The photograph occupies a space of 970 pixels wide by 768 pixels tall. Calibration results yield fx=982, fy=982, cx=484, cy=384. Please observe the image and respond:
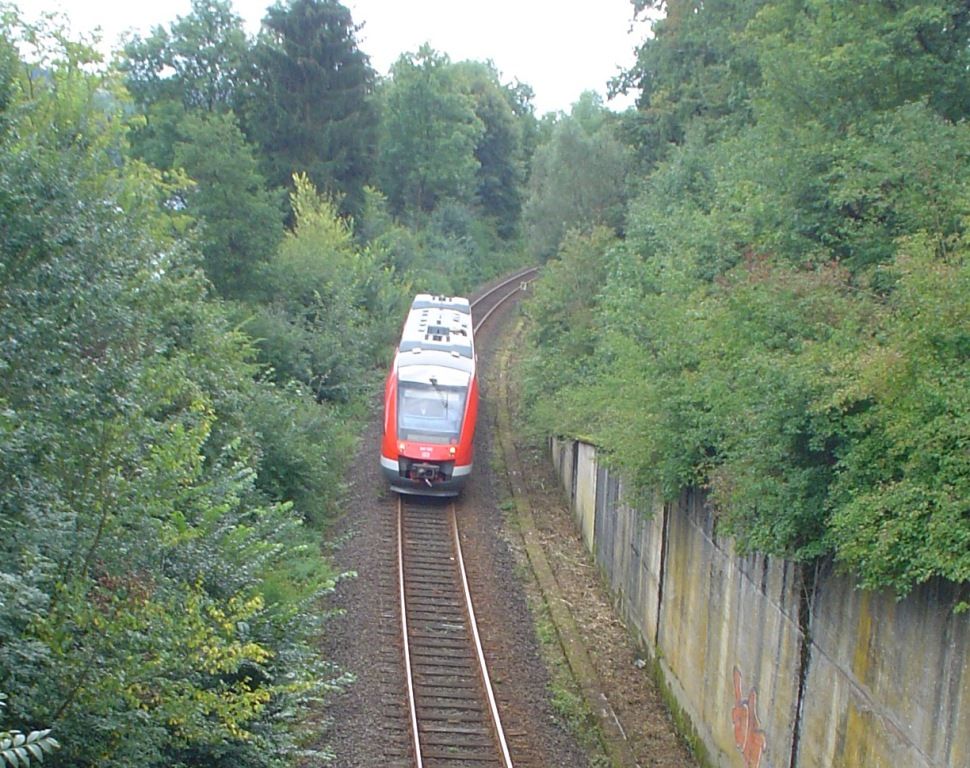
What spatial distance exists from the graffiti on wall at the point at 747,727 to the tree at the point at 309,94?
1179 inches

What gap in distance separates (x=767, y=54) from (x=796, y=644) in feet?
30.1

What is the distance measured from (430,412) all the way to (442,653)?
6.80 m

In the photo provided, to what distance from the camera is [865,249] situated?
11.2 m

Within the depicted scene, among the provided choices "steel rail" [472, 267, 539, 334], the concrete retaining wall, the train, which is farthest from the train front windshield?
"steel rail" [472, 267, 539, 334]

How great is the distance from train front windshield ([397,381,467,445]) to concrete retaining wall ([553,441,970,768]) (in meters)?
4.85

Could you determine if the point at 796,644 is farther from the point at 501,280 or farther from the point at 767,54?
the point at 501,280

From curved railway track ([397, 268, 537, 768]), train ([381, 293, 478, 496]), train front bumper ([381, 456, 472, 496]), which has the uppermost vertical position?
train ([381, 293, 478, 496])

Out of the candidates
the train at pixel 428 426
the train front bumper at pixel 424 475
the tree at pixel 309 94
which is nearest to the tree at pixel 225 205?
the train at pixel 428 426

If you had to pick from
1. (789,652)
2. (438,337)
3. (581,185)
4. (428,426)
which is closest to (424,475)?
(428,426)

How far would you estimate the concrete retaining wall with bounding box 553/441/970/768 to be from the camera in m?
6.50

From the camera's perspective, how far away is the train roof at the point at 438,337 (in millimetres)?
20219

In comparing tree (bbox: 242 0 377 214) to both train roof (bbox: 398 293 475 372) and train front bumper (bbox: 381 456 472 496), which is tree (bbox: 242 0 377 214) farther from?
train front bumper (bbox: 381 456 472 496)

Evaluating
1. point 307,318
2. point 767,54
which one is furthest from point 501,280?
point 767,54

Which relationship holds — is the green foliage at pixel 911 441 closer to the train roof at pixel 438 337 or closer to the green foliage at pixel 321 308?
the train roof at pixel 438 337
